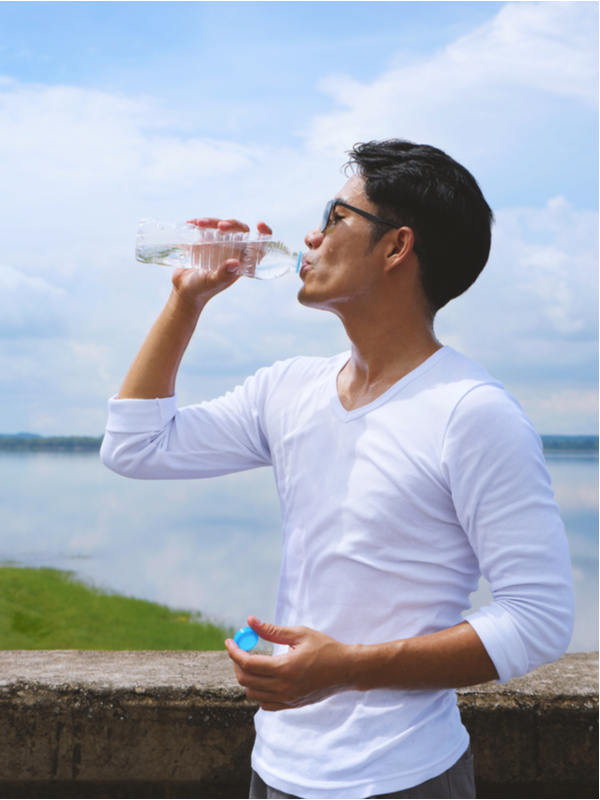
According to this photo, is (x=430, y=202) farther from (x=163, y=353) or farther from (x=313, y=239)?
(x=163, y=353)

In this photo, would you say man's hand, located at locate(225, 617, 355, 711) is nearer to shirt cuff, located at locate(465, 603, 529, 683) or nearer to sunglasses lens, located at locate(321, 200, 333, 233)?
shirt cuff, located at locate(465, 603, 529, 683)

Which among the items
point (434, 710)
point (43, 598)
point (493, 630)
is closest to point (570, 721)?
point (434, 710)

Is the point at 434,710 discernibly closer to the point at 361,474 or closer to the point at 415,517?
the point at 415,517

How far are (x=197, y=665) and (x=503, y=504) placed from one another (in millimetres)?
1562

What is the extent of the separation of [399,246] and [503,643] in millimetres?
943

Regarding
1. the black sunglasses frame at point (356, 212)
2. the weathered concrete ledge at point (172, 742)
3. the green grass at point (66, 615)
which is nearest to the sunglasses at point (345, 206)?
the black sunglasses frame at point (356, 212)

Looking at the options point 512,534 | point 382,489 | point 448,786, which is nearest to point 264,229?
point 382,489

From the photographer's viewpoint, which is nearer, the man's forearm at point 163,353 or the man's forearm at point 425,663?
the man's forearm at point 425,663

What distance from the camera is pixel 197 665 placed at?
2332 mm

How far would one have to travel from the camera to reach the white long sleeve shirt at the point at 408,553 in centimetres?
120

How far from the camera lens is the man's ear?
1.58m

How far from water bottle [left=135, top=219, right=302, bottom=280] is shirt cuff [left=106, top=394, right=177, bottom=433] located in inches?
17.7

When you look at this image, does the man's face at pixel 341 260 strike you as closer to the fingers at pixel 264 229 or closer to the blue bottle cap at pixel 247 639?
the fingers at pixel 264 229

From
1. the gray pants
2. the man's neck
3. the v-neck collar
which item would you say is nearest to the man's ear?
the man's neck
